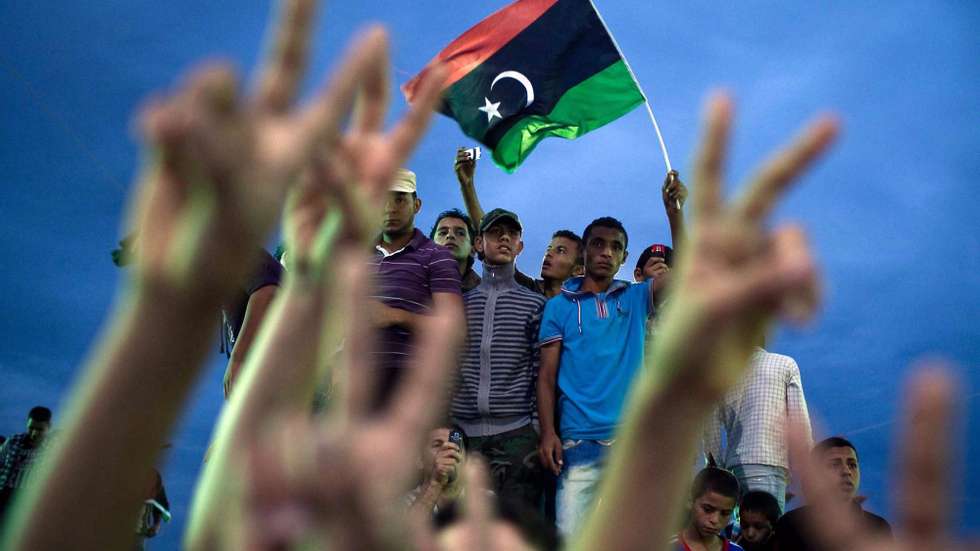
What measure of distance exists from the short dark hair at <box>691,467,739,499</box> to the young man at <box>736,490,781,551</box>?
20cm

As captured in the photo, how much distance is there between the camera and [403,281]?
4.48m

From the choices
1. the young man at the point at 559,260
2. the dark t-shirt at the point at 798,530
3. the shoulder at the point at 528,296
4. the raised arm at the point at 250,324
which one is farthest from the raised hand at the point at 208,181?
the young man at the point at 559,260

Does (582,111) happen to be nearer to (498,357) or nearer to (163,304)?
(498,357)

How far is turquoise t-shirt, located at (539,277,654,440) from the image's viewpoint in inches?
187

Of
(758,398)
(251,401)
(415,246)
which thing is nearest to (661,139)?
(758,398)

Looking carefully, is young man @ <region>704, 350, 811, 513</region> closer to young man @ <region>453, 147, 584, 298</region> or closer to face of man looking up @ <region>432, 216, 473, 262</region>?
young man @ <region>453, 147, 584, 298</region>

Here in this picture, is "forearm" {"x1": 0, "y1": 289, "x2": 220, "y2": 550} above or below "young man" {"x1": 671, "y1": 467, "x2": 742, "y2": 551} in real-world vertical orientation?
below

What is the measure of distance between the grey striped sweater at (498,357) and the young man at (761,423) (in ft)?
3.93

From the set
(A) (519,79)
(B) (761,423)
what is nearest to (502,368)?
(B) (761,423)

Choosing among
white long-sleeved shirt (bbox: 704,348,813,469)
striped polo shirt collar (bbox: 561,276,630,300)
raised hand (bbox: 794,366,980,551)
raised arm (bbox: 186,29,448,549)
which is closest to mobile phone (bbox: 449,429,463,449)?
striped polo shirt collar (bbox: 561,276,630,300)

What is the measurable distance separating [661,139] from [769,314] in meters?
5.84

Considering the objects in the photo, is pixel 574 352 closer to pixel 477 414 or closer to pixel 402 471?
pixel 477 414

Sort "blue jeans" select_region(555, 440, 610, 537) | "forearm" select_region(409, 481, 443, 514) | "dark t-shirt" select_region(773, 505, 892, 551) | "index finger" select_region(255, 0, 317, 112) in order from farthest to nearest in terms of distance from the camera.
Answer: "blue jeans" select_region(555, 440, 610, 537) → "forearm" select_region(409, 481, 443, 514) → "dark t-shirt" select_region(773, 505, 892, 551) → "index finger" select_region(255, 0, 317, 112)

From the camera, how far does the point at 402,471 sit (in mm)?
866
